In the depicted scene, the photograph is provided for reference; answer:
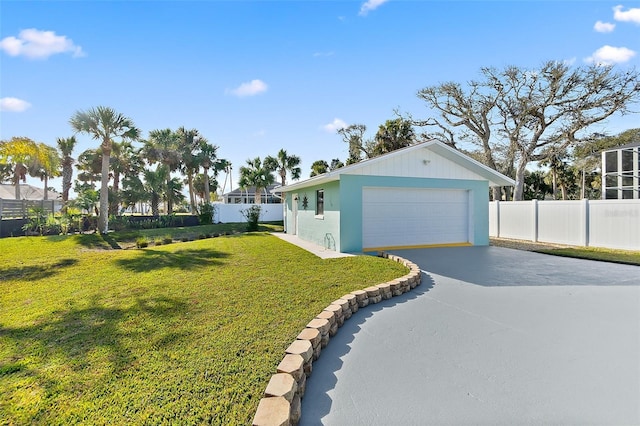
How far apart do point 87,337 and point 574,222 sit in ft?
47.7

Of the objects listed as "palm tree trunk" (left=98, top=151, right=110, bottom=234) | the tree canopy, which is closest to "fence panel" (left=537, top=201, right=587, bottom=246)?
the tree canopy

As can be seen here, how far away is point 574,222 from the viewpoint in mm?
11500

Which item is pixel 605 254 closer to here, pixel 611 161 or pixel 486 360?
pixel 486 360

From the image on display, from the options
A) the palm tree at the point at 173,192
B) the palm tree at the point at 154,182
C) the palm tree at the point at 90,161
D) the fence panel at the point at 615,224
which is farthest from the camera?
the palm tree at the point at 90,161

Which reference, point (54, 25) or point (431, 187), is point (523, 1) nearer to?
point (431, 187)

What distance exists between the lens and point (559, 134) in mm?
20828

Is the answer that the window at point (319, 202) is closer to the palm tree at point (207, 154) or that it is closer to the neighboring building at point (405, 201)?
the neighboring building at point (405, 201)

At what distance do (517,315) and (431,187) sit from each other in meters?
6.94

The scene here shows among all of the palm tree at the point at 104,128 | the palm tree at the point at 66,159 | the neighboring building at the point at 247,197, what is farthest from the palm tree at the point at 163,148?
the neighboring building at the point at 247,197

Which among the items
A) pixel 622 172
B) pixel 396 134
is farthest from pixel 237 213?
pixel 622 172

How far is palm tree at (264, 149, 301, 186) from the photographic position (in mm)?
33688

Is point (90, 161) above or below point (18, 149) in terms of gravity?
above

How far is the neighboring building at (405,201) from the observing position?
973 cm

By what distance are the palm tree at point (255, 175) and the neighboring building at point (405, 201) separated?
19.9 meters
